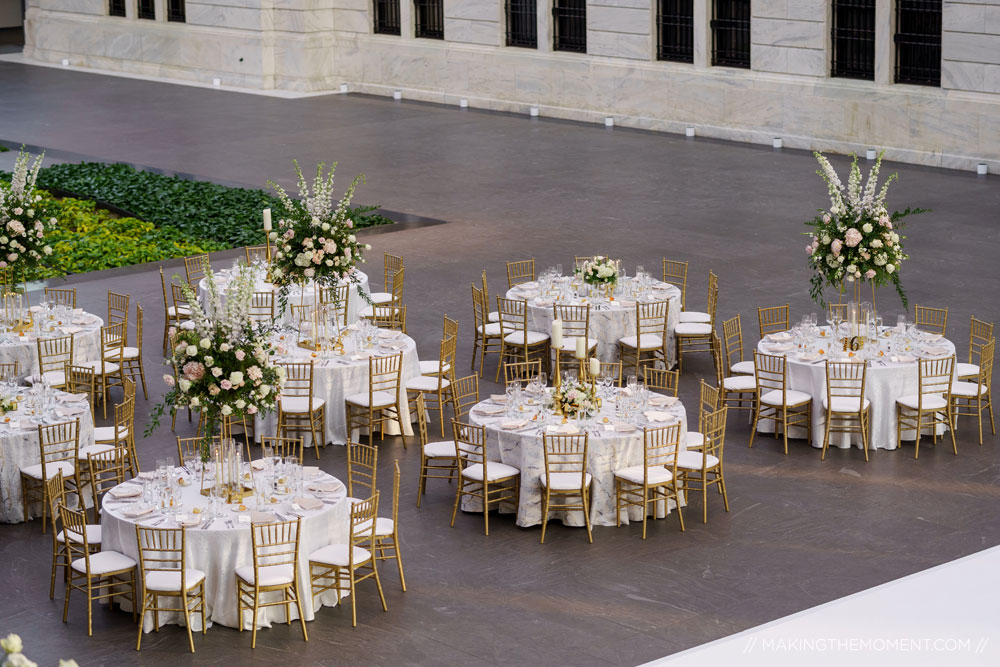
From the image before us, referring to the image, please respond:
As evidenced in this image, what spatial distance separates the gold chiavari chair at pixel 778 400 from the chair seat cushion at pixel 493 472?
2.58 metres

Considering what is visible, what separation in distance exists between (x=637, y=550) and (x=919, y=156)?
15494 mm

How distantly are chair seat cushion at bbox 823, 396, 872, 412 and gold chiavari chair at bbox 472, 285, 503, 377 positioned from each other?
3667 mm

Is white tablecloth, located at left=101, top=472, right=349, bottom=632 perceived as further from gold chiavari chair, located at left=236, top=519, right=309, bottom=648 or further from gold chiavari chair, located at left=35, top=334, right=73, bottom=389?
gold chiavari chair, located at left=35, top=334, right=73, bottom=389

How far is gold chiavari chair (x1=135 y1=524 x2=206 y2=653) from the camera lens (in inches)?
358

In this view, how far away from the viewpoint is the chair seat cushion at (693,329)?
47.6ft

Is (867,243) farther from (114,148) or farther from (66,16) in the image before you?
(66,16)

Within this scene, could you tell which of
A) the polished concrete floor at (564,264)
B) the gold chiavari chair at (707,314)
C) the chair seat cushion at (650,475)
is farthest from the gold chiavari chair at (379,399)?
the gold chiavari chair at (707,314)

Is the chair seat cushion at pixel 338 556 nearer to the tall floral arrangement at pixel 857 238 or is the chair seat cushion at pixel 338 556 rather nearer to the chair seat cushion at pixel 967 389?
the tall floral arrangement at pixel 857 238

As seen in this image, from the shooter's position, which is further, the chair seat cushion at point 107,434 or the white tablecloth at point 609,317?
the white tablecloth at point 609,317

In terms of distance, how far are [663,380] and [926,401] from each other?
2231mm

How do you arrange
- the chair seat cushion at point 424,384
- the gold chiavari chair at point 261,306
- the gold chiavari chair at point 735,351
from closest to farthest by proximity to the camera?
the chair seat cushion at point 424,384 < the gold chiavari chair at point 735,351 < the gold chiavari chair at point 261,306

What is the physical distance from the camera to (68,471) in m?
11.3

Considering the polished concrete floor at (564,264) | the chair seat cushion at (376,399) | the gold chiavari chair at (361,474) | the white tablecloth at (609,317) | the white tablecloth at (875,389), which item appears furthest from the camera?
the white tablecloth at (609,317)

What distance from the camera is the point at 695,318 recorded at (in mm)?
14938
